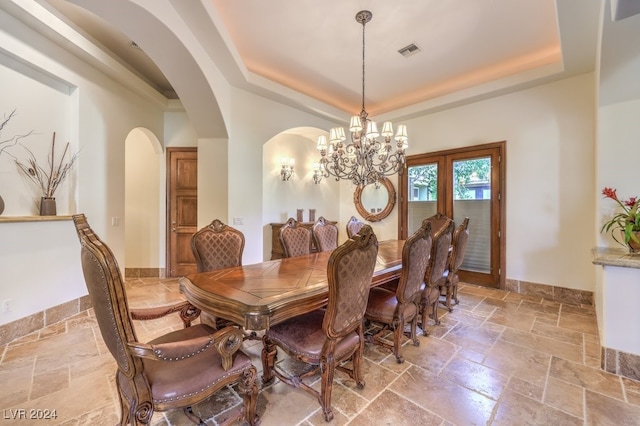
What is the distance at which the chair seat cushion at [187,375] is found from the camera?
1195mm

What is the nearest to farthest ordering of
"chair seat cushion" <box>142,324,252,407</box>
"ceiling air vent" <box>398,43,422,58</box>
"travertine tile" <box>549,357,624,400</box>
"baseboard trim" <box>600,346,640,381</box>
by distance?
"chair seat cushion" <box>142,324,252,407</box>, "travertine tile" <box>549,357,624,400</box>, "baseboard trim" <box>600,346,640,381</box>, "ceiling air vent" <box>398,43,422,58</box>

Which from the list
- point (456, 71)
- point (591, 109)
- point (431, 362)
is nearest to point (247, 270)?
point (431, 362)

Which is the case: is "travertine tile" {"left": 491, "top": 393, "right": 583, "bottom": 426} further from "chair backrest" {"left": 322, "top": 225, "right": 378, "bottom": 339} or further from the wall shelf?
the wall shelf

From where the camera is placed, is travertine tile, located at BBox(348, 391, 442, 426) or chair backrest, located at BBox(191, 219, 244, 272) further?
chair backrest, located at BBox(191, 219, 244, 272)

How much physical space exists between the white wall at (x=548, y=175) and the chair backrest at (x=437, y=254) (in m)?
2.19

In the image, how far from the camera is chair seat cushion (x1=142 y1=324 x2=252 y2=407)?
1195 mm

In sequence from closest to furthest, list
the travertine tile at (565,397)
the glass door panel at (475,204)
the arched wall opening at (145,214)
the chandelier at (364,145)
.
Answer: the travertine tile at (565,397) < the chandelier at (364,145) < the glass door panel at (475,204) < the arched wall opening at (145,214)

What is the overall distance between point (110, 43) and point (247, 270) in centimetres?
356

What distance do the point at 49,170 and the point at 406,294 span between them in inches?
156

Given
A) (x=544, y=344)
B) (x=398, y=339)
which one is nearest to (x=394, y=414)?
(x=398, y=339)

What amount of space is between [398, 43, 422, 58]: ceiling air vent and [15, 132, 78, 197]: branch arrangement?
4.22 meters

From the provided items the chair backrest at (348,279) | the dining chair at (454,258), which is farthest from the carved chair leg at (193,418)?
A: the dining chair at (454,258)

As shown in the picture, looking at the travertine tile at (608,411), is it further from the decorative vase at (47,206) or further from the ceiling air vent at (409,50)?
the decorative vase at (47,206)

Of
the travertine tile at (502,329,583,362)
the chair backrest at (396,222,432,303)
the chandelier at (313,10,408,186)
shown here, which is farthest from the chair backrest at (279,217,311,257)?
the travertine tile at (502,329,583,362)
